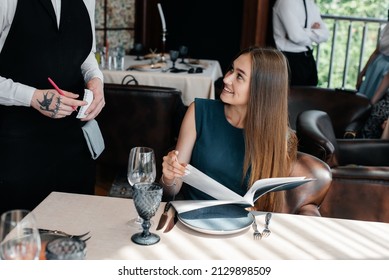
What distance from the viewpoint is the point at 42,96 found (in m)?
1.86

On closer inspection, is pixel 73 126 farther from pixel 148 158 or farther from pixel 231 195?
pixel 231 195

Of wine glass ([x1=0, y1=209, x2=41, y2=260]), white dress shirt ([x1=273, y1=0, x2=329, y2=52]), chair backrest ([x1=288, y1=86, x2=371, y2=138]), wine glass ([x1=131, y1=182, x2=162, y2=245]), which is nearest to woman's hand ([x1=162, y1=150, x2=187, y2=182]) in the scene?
wine glass ([x1=131, y1=182, x2=162, y2=245])

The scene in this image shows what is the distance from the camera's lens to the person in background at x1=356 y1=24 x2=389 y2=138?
3730 mm

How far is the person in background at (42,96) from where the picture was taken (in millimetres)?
1827

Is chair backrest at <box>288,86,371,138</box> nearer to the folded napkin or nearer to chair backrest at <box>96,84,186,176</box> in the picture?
chair backrest at <box>96,84,186,176</box>

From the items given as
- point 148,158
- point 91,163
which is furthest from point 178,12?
point 148,158

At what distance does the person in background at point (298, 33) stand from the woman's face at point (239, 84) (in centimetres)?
301

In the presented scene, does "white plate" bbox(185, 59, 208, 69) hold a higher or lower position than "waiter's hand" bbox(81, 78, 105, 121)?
lower

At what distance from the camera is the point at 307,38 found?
15.9ft

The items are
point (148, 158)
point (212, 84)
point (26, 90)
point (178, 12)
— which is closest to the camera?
point (148, 158)

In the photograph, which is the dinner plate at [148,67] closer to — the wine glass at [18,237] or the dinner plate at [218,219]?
the dinner plate at [218,219]

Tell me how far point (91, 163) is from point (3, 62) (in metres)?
0.56

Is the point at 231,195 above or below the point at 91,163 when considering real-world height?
above

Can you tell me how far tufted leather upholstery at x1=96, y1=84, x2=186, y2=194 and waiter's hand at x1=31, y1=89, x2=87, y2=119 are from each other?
157 cm
